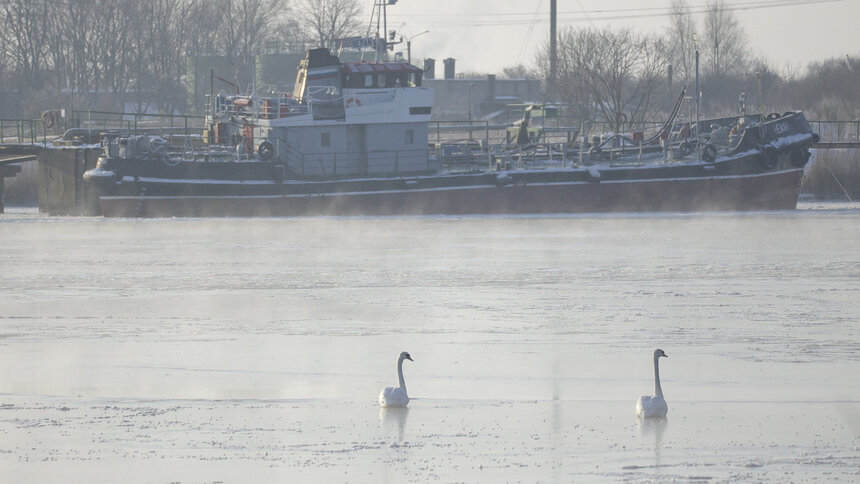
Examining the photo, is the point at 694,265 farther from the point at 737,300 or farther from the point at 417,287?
the point at 417,287

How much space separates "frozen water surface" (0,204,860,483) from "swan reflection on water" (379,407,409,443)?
35mm

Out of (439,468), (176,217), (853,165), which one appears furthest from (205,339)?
(853,165)

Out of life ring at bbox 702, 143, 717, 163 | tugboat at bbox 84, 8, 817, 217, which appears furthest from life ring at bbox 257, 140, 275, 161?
life ring at bbox 702, 143, 717, 163

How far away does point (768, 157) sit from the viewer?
3441cm

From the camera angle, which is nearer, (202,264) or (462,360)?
(462,360)

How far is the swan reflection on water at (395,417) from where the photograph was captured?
31.6ft

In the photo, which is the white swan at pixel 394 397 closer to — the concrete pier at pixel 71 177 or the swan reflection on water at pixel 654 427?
the swan reflection on water at pixel 654 427

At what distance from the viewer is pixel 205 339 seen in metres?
13.8

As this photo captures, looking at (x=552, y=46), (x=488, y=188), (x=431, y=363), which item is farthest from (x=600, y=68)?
(x=431, y=363)

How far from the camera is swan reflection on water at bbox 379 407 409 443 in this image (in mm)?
9633

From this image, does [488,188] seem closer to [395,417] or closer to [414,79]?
[414,79]

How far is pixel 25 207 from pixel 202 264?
2213 cm

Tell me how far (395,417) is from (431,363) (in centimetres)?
240

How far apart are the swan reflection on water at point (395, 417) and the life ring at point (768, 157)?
87.3 feet
